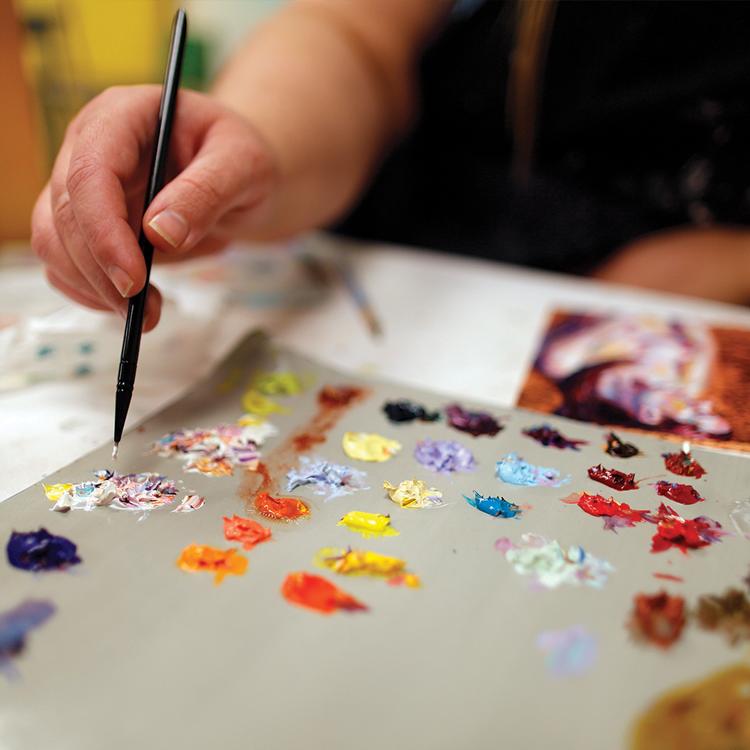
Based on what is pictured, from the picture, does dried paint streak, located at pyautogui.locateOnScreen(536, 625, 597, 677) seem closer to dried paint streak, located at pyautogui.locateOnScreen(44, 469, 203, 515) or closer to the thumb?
dried paint streak, located at pyautogui.locateOnScreen(44, 469, 203, 515)

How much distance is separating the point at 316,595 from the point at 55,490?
155 mm

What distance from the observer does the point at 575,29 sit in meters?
0.75

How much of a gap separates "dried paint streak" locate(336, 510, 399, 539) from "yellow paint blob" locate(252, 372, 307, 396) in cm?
15

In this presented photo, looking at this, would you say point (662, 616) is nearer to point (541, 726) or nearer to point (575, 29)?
point (541, 726)

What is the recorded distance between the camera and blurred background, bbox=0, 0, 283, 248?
2.33 ft

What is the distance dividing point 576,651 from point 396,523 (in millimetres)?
107

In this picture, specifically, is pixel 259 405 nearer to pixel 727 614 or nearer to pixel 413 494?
pixel 413 494

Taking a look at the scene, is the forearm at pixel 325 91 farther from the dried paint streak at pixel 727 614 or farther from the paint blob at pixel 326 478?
the dried paint streak at pixel 727 614

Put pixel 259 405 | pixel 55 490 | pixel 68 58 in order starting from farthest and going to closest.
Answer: pixel 68 58 < pixel 259 405 < pixel 55 490

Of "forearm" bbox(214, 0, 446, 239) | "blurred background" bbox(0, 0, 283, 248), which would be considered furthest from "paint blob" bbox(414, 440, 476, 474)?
"blurred background" bbox(0, 0, 283, 248)

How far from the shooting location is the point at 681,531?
1.18ft

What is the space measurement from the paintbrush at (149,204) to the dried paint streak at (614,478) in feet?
0.88

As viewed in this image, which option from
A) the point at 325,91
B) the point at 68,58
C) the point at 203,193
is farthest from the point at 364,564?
the point at 68,58

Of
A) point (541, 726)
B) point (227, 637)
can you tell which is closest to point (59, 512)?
point (227, 637)
